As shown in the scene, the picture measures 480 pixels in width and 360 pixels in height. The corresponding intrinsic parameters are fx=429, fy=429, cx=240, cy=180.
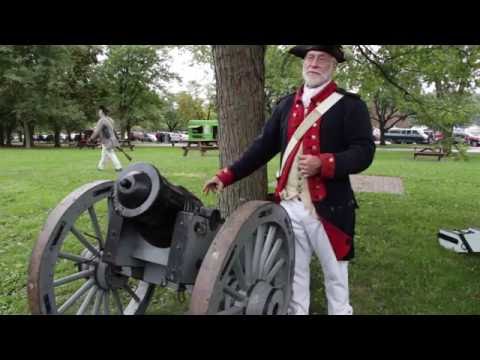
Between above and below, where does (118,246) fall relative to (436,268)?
above

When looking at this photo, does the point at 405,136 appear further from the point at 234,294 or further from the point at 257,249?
the point at 234,294

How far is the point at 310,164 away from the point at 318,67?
59 cm

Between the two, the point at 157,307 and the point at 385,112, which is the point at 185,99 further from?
the point at 157,307

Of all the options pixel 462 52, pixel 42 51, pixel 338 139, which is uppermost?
pixel 42 51

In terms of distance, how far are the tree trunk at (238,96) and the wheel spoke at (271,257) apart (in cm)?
140

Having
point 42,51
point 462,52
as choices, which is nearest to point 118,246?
point 462,52

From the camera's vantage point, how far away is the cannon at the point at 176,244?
2042 millimetres

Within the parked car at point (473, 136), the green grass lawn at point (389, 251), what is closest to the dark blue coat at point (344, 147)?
the green grass lawn at point (389, 251)

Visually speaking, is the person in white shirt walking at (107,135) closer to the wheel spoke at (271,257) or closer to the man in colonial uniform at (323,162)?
the man in colonial uniform at (323,162)

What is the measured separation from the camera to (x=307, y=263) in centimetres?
275

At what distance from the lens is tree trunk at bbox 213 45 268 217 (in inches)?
139

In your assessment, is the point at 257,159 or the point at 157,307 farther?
the point at 157,307

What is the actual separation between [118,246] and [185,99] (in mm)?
53455

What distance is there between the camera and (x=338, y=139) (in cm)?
248
